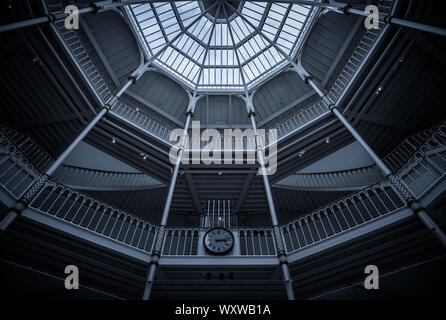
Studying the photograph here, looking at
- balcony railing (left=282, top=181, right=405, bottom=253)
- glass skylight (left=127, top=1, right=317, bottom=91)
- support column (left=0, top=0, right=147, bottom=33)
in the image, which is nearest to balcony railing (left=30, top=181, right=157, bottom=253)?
support column (left=0, top=0, right=147, bottom=33)

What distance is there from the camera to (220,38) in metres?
17.2

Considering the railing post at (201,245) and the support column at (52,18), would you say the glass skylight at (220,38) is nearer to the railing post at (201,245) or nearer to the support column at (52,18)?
the support column at (52,18)

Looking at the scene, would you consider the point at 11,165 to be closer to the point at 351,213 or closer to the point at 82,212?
the point at 82,212

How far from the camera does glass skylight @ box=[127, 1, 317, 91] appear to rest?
49.7 ft

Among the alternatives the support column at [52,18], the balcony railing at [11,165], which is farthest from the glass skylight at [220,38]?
the balcony railing at [11,165]

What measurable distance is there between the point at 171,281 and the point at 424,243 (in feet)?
27.6

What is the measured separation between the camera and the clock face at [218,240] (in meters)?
9.75

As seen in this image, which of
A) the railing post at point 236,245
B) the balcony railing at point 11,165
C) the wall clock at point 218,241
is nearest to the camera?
the balcony railing at point 11,165

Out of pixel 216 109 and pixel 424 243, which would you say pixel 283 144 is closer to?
pixel 216 109

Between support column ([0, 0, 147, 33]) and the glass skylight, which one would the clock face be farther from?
the glass skylight

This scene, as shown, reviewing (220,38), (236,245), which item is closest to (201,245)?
(236,245)

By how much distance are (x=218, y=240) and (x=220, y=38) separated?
12.6m

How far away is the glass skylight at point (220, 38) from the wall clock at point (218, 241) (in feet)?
32.3
